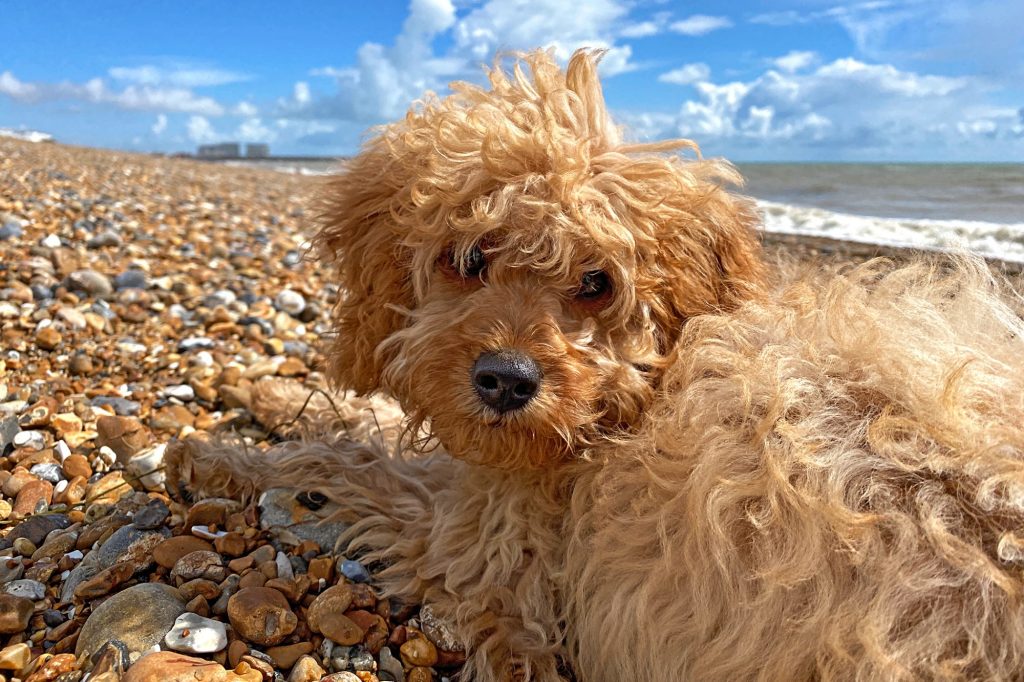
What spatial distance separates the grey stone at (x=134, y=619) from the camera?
83.4 inches

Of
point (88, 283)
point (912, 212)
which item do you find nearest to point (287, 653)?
point (88, 283)

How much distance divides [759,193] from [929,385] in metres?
19.8

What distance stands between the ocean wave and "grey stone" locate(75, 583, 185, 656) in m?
7.75

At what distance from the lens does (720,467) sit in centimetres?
179

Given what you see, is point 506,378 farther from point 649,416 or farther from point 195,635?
point 195,635

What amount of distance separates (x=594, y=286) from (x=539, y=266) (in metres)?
0.18

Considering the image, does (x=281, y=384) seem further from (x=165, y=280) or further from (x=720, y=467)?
(x=720, y=467)

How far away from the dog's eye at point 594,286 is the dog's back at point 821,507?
0.87 ft

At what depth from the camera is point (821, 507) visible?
1615 millimetres

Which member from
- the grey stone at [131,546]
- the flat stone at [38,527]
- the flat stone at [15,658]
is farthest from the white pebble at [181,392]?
the flat stone at [15,658]

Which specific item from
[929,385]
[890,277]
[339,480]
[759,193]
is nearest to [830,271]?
[890,277]

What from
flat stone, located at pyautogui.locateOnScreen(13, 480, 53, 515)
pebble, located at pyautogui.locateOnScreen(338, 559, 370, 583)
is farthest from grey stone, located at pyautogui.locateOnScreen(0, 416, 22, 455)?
pebble, located at pyautogui.locateOnScreen(338, 559, 370, 583)

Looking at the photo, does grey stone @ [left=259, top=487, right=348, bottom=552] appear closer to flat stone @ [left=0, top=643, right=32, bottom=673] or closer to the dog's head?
the dog's head

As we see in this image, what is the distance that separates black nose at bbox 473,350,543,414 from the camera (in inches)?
76.7
